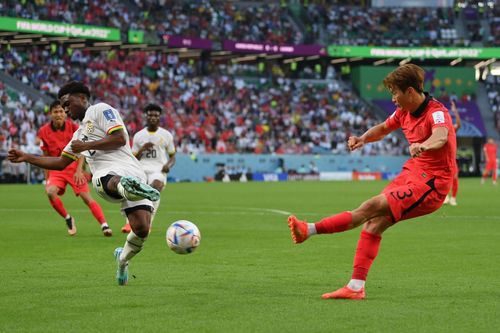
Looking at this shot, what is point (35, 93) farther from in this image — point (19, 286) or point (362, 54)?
point (19, 286)

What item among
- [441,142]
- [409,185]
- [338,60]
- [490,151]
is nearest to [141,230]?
[409,185]

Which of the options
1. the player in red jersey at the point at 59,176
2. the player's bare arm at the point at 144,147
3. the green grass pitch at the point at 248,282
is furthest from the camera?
the player's bare arm at the point at 144,147

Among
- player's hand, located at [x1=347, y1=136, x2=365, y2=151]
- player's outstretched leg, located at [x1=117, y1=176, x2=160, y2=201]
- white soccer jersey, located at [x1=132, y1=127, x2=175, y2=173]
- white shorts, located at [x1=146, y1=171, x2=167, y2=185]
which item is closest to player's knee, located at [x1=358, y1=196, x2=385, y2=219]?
player's hand, located at [x1=347, y1=136, x2=365, y2=151]

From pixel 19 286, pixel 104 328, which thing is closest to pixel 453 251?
pixel 19 286

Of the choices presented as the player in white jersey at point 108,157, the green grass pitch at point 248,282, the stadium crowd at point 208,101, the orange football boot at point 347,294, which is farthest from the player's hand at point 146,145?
the stadium crowd at point 208,101

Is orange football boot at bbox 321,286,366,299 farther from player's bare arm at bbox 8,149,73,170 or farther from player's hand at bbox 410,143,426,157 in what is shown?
player's bare arm at bbox 8,149,73,170

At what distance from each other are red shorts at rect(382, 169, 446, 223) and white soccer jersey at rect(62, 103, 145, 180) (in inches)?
117

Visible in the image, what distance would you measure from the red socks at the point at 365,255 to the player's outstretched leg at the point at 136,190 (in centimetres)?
205

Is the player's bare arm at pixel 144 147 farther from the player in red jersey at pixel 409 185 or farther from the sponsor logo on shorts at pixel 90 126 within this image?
the player in red jersey at pixel 409 185

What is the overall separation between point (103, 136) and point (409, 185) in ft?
11.3

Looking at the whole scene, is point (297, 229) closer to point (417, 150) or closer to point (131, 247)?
point (417, 150)

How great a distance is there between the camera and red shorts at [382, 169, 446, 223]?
8.14 m

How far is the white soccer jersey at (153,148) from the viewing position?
691 inches

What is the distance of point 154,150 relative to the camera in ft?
57.8
